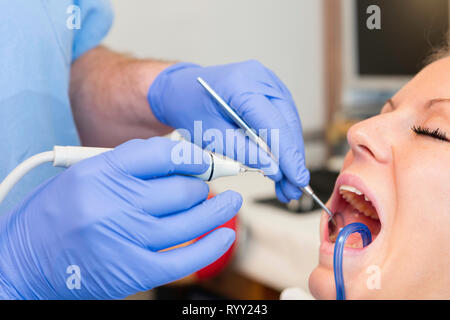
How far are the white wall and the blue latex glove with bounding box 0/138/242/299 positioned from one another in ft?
5.67

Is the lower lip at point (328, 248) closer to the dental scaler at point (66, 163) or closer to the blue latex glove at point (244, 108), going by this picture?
the blue latex glove at point (244, 108)

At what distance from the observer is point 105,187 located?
2.43 ft

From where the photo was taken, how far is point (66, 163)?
77 cm

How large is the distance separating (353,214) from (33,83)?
84cm

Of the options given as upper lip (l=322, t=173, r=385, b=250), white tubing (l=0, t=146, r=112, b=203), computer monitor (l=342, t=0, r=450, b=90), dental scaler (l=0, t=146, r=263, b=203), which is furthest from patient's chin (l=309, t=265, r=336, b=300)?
computer monitor (l=342, t=0, r=450, b=90)

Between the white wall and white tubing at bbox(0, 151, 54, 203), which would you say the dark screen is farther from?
white tubing at bbox(0, 151, 54, 203)

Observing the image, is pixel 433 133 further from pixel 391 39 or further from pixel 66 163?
pixel 391 39

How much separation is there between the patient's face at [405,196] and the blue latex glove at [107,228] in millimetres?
338

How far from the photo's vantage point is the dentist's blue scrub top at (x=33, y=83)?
99cm

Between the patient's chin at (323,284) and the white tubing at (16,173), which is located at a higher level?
the white tubing at (16,173)

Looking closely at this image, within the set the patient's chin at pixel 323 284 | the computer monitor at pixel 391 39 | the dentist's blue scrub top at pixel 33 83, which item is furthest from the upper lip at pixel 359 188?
the computer monitor at pixel 391 39

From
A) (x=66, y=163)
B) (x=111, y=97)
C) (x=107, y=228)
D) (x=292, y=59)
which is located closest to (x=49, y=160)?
(x=66, y=163)

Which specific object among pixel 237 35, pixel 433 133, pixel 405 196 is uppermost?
pixel 237 35

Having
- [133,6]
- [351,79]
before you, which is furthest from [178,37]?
[351,79]
